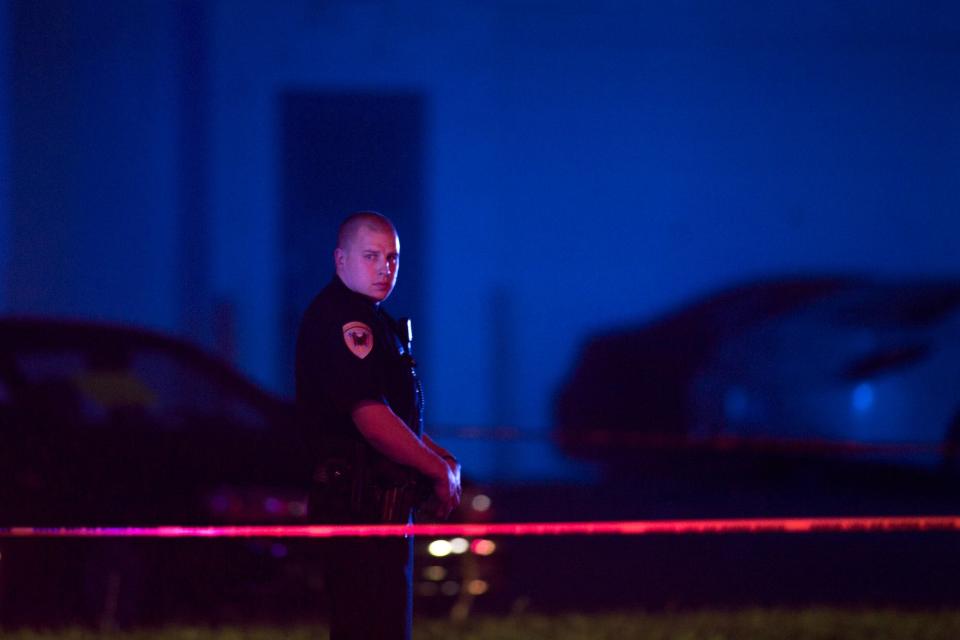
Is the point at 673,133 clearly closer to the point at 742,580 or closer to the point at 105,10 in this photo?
the point at 105,10

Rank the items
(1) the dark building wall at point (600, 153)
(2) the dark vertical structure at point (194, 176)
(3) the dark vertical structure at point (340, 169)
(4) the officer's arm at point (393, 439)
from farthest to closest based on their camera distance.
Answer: (3) the dark vertical structure at point (340, 169)
(1) the dark building wall at point (600, 153)
(2) the dark vertical structure at point (194, 176)
(4) the officer's arm at point (393, 439)

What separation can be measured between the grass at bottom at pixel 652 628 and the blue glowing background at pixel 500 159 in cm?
581

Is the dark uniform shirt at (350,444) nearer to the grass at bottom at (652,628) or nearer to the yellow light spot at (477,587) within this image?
the grass at bottom at (652,628)

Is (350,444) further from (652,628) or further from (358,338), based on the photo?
(652,628)

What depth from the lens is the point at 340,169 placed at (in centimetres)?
1201

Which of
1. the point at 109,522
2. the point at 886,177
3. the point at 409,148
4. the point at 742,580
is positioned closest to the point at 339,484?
the point at 109,522

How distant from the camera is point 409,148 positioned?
12.0 metres

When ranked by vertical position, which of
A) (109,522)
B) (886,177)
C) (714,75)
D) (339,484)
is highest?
(714,75)

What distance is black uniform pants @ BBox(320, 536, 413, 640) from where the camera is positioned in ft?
11.4

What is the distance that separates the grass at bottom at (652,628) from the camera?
17.6 ft

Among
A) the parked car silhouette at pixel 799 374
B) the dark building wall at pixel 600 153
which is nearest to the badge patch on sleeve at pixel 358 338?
the parked car silhouette at pixel 799 374

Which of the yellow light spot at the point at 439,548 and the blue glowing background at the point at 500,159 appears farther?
the blue glowing background at the point at 500,159

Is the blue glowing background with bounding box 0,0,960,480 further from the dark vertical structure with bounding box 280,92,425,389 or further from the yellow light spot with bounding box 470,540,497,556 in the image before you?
the yellow light spot with bounding box 470,540,497,556

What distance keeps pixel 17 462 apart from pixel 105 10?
697 cm
